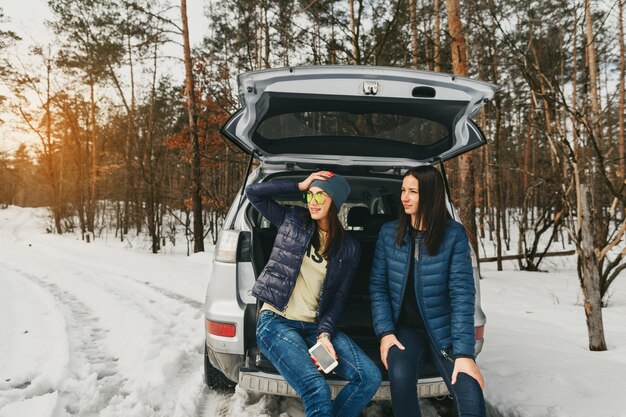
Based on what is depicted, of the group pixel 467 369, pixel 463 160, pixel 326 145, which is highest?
pixel 463 160

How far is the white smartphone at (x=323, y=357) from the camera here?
6.64ft

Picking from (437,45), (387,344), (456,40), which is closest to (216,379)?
(387,344)

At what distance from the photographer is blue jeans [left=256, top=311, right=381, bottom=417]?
6.41 feet

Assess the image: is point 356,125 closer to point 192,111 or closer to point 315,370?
point 315,370

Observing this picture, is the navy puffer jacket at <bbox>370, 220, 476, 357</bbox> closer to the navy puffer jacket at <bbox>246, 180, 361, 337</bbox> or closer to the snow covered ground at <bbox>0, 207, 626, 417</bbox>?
the navy puffer jacket at <bbox>246, 180, 361, 337</bbox>

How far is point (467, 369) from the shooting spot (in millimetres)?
1926

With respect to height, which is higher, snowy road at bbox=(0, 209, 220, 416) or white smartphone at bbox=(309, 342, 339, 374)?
white smartphone at bbox=(309, 342, 339, 374)

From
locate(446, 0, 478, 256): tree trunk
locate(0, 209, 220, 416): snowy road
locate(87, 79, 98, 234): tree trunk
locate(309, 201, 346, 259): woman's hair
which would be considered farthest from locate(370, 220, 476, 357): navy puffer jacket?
locate(87, 79, 98, 234): tree trunk

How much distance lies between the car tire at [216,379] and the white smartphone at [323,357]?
1.03 meters

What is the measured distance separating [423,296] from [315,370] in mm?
Result: 686

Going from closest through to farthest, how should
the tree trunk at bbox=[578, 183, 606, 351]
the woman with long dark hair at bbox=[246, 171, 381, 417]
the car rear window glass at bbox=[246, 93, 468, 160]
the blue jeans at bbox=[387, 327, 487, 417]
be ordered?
the blue jeans at bbox=[387, 327, 487, 417]
the woman with long dark hair at bbox=[246, 171, 381, 417]
the car rear window glass at bbox=[246, 93, 468, 160]
the tree trunk at bbox=[578, 183, 606, 351]

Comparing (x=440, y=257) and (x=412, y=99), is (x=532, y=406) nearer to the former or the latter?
(x=440, y=257)

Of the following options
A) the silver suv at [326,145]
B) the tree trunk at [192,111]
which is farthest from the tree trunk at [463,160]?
the tree trunk at [192,111]

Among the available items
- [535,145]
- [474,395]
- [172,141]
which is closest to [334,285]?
[474,395]
